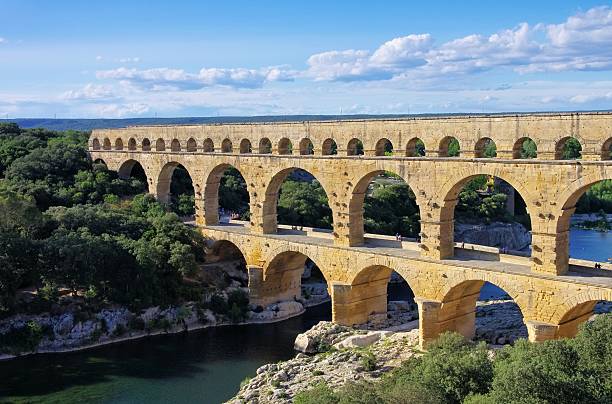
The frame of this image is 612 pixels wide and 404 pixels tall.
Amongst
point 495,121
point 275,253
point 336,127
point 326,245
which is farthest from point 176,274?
point 495,121

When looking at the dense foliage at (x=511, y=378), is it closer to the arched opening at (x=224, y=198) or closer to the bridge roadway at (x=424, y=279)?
the bridge roadway at (x=424, y=279)

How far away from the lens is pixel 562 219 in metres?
18.7

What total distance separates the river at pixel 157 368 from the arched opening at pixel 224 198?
19.8 feet

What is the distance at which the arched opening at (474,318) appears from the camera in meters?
21.3

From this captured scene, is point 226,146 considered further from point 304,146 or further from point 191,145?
point 304,146

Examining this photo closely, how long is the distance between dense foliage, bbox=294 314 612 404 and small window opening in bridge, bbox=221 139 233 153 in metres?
15.4

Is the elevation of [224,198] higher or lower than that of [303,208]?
higher

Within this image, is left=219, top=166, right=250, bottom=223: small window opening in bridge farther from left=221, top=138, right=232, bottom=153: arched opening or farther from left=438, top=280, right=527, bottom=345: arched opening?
left=438, top=280, right=527, bottom=345: arched opening

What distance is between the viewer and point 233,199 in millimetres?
39031

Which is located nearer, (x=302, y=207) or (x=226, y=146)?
(x=226, y=146)

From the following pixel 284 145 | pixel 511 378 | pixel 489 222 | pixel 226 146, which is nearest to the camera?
pixel 511 378

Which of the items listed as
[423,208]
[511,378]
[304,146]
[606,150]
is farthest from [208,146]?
[511,378]

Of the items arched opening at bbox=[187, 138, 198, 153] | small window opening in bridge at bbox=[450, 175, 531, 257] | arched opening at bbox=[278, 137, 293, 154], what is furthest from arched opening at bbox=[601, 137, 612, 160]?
small window opening in bridge at bbox=[450, 175, 531, 257]

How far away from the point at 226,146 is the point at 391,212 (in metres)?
14.0
